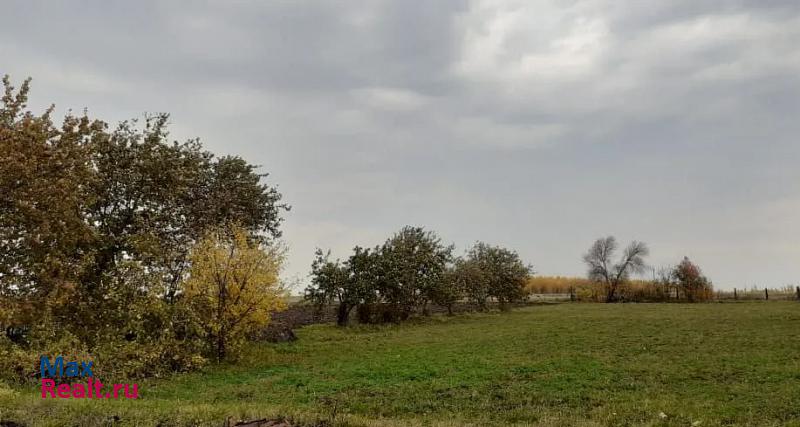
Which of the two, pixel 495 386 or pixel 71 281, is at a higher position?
pixel 71 281

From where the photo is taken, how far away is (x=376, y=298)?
47.2 meters

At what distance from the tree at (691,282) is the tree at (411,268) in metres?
51.4

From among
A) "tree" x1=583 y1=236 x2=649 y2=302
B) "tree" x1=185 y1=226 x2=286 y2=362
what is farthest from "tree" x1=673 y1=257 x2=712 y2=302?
"tree" x1=185 y1=226 x2=286 y2=362

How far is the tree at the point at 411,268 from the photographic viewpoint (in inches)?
1896

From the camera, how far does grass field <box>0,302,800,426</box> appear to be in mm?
11789

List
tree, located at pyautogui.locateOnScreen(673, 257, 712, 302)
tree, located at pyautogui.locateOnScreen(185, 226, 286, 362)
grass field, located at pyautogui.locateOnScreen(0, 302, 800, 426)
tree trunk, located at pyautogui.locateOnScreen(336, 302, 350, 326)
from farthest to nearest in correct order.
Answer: tree, located at pyautogui.locateOnScreen(673, 257, 712, 302) → tree trunk, located at pyautogui.locateOnScreen(336, 302, 350, 326) → tree, located at pyautogui.locateOnScreen(185, 226, 286, 362) → grass field, located at pyautogui.locateOnScreen(0, 302, 800, 426)

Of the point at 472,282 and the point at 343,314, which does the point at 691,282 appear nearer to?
the point at 472,282

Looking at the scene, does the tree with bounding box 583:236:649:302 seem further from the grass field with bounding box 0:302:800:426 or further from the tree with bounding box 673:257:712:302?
the grass field with bounding box 0:302:800:426

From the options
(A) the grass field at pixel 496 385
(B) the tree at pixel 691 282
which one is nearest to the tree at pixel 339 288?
(A) the grass field at pixel 496 385

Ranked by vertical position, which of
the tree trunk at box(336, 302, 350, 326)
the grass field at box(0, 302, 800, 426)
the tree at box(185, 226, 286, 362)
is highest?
the tree at box(185, 226, 286, 362)

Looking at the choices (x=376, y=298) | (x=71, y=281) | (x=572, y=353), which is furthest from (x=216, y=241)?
(x=376, y=298)

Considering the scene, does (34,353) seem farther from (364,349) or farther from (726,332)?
(726,332)

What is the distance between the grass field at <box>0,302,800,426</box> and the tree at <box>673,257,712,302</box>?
58.0m

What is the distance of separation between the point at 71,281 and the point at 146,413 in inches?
472
